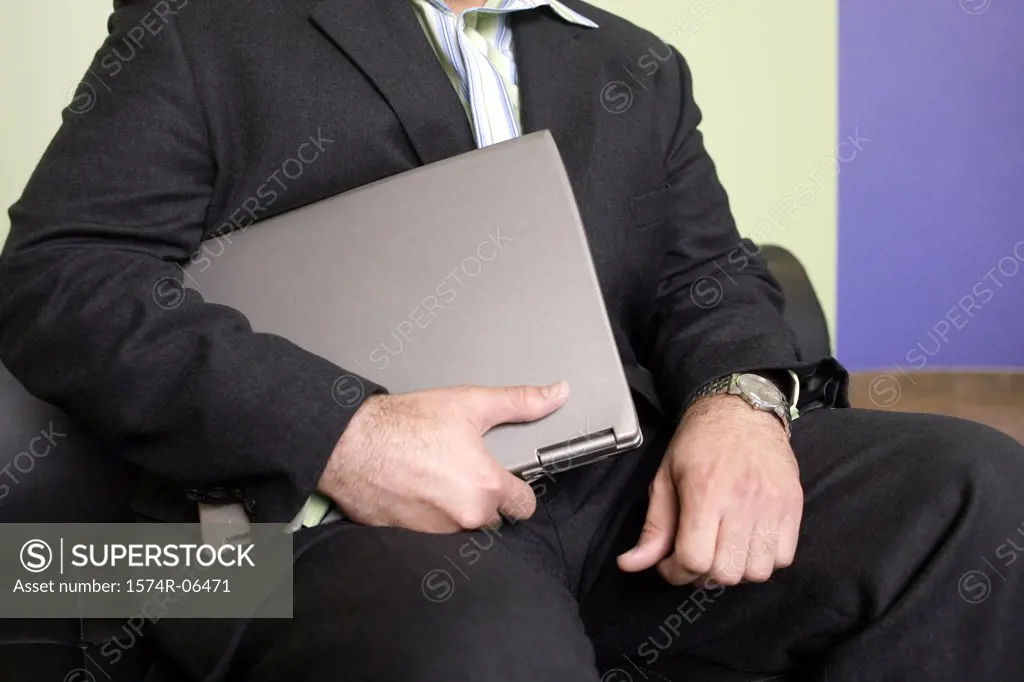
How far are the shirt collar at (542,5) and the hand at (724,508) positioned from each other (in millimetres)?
446

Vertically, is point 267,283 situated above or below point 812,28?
above

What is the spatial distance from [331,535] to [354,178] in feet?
1.06

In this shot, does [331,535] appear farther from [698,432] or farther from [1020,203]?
[1020,203]

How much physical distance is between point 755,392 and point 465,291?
28 centimetres

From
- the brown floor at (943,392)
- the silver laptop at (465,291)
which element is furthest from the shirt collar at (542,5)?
the brown floor at (943,392)

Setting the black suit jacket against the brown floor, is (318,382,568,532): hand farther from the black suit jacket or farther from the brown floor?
the brown floor

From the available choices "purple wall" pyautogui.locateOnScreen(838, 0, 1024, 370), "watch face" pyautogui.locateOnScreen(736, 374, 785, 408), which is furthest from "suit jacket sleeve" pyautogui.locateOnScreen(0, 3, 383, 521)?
"purple wall" pyautogui.locateOnScreen(838, 0, 1024, 370)

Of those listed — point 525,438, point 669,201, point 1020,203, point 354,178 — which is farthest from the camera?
point 1020,203

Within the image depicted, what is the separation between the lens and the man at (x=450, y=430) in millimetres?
629

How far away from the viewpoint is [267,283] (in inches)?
28.9

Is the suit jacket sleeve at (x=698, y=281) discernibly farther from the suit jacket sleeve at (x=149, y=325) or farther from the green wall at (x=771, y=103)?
the green wall at (x=771, y=103)

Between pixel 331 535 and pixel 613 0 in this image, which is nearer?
pixel 331 535

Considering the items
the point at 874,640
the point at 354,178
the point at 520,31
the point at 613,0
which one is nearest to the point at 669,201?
the point at 520,31

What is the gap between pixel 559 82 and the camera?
89 centimetres
